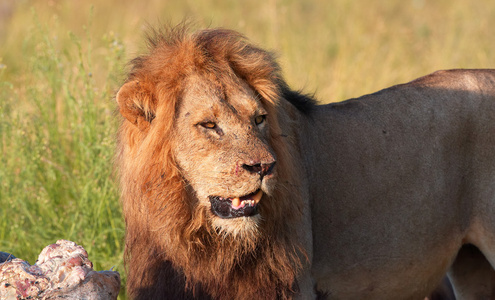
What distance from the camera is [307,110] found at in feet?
12.3

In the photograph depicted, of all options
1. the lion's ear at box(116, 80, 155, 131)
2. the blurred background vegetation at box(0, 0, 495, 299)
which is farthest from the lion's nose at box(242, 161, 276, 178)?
the blurred background vegetation at box(0, 0, 495, 299)

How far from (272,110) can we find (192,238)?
70 centimetres

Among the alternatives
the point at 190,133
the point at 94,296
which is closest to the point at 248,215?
the point at 190,133

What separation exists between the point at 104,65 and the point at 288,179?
18.3 feet

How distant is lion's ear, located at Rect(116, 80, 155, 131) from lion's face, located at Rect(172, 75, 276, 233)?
5.4 inches

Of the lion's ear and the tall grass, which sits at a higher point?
the lion's ear

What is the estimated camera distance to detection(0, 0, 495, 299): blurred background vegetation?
4973 mm

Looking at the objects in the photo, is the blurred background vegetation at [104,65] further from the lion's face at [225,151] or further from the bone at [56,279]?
the bone at [56,279]

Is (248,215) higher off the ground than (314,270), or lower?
higher

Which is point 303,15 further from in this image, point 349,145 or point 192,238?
point 192,238

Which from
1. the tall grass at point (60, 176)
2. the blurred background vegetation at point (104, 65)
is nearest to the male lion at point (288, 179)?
the blurred background vegetation at point (104, 65)

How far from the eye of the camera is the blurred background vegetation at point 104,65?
4.97m

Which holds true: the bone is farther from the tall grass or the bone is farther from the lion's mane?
the tall grass

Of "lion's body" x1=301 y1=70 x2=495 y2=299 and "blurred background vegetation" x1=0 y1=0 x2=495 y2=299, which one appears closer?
"lion's body" x1=301 y1=70 x2=495 y2=299
